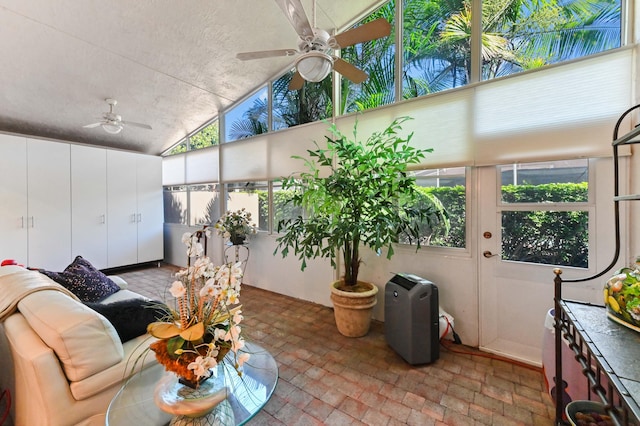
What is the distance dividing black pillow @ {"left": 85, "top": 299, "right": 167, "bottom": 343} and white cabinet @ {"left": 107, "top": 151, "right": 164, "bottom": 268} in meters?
4.28

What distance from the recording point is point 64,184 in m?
4.45

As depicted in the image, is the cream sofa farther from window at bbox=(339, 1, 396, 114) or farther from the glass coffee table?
window at bbox=(339, 1, 396, 114)

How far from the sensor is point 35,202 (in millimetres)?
4188

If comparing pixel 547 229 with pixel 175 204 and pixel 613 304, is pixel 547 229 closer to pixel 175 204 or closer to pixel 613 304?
pixel 613 304

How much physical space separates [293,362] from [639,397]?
2052 mm

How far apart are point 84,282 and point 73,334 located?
60.2 inches

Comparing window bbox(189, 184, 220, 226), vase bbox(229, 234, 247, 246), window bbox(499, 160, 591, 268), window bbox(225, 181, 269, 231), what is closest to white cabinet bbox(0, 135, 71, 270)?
window bbox(189, 184, 220, 226)

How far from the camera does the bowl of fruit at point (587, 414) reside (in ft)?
4.07

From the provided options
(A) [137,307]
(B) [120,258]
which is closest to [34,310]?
(A) [137,307]

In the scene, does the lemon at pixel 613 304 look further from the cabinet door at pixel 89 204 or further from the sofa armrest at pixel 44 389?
the cabinet door at pixel 89 204

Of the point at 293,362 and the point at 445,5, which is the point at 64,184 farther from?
the point at 445,5

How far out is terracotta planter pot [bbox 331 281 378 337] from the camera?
2594 millimetres

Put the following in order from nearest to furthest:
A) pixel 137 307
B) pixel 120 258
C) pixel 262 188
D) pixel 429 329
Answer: pixel 137 307 → pixel 429 329 → pixel 262 188 → pixel 120 258

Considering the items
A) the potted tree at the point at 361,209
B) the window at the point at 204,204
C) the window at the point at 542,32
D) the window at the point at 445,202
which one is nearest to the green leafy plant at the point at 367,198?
the potted tree at the point at 361,209
